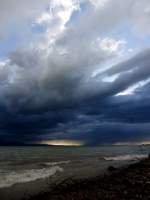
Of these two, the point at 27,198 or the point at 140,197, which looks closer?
the point at 140,197

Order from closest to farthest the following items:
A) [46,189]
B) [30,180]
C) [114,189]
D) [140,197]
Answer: [140,197] → [114,189] → [46,189] → [30,180]

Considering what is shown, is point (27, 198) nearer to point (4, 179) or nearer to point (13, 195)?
point (13, 195)

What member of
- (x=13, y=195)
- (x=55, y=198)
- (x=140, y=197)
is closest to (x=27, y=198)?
(x=13, y=195)

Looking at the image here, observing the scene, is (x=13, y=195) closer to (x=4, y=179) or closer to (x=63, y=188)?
(x=63, y=188)

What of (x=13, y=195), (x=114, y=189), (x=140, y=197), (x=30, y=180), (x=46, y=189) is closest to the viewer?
(x=140, y=197)

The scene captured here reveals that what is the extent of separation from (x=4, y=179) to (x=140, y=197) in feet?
52.4

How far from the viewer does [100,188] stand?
704 inches

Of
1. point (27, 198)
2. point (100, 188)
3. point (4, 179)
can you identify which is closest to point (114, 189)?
point (100, 188)

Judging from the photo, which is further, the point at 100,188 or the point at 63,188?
the point at 63,188

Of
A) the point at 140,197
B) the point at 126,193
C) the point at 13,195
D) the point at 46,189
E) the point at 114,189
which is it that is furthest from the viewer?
the point at 46,189

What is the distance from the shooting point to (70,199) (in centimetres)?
1514

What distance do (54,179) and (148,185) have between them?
10.6m

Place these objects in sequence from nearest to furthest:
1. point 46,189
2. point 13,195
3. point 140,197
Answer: point 140,197, point 13,195, point 46,189

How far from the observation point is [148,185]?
689 inches
